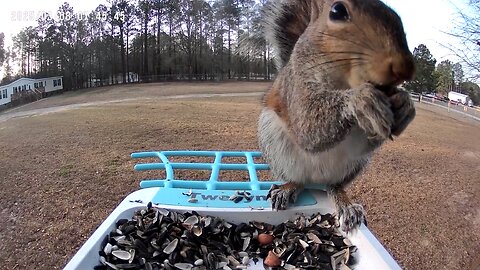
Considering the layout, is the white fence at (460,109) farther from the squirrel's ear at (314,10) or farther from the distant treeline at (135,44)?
the squirrel's ear at (314,10)

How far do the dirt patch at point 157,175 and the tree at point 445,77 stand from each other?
11 cm

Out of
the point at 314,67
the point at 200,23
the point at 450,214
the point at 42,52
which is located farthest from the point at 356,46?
the point at 450,214

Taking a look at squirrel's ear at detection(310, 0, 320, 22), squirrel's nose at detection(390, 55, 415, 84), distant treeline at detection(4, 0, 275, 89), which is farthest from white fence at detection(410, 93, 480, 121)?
squirrel's nose at detection(390, 55, 415, 84)

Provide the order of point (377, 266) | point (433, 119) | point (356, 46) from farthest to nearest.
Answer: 1. point (433, 119)
2. point (377, 266)
3. point (356, 46)

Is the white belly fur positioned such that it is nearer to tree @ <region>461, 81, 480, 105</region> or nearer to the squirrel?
the squirrel

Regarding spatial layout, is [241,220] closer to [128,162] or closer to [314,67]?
[314,67]

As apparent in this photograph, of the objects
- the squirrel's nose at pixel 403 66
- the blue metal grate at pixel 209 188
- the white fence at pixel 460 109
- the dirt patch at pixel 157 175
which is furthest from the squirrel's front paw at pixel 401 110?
the white fence at pixel 460 109

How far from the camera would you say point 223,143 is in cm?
198

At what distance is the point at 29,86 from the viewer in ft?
5.07

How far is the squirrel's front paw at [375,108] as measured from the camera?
0.65m

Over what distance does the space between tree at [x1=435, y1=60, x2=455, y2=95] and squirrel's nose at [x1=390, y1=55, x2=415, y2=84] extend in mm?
1018

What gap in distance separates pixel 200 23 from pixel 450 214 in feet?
4.54

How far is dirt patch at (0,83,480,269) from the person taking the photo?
1508 millimetres

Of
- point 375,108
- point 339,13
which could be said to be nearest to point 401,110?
point 375,108
